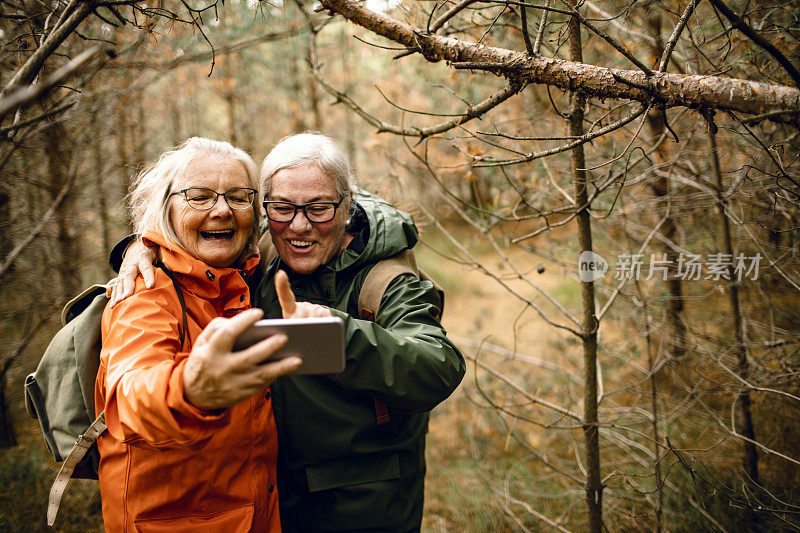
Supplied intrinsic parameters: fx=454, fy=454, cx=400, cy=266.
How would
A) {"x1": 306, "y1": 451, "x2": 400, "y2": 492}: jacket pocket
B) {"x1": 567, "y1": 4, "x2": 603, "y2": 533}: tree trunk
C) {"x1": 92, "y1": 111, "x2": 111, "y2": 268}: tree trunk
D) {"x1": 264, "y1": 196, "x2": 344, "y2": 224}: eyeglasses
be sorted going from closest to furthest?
{"x1": 306, "y1": 451, "x2": 400, "y2": 492}: jacket pocket, {"x1": 264, "y1": 196, "x2": 344, "y2": 224}: eyeglasses, {"x1": 567, "y1": 4, "x2": 603, "y2": 533}: tree trunk, {"x1": 92, "y1": 111, "x2": 111, "y2": 268}: tree trunk

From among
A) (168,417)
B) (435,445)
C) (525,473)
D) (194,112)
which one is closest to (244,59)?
(194,112)

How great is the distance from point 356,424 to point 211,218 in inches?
41.1

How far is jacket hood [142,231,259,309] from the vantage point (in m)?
1.72

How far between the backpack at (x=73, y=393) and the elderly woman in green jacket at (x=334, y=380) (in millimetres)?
249

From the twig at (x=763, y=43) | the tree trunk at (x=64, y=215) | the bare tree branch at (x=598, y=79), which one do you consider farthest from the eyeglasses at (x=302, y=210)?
the tree trunk at (x=64, y=215)

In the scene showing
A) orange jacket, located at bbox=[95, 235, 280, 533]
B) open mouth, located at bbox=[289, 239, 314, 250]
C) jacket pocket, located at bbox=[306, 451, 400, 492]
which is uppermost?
open mouth, located at bbox=[289, 239, 314, 250]

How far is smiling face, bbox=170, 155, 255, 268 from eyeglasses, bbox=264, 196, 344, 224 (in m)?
0.17

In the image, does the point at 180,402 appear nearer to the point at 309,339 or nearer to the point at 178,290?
the point at 309,339

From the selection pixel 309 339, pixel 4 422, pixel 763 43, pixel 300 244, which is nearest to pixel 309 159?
pixel 300 244

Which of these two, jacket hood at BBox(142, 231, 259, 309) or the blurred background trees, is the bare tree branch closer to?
the blurred background trees

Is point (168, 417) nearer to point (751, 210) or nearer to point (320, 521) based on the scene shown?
point (320, 521)

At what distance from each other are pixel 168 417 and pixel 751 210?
12.8ft

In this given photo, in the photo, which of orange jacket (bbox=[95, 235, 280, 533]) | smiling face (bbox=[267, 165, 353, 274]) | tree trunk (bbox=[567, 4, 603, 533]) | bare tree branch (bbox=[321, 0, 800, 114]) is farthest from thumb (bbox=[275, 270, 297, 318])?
tree trunk (bbox=[567, 4, 603, 533])

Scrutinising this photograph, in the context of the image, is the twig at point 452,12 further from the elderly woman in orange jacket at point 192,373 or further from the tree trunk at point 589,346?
the elderly woman in orange jacket at point 192,373
